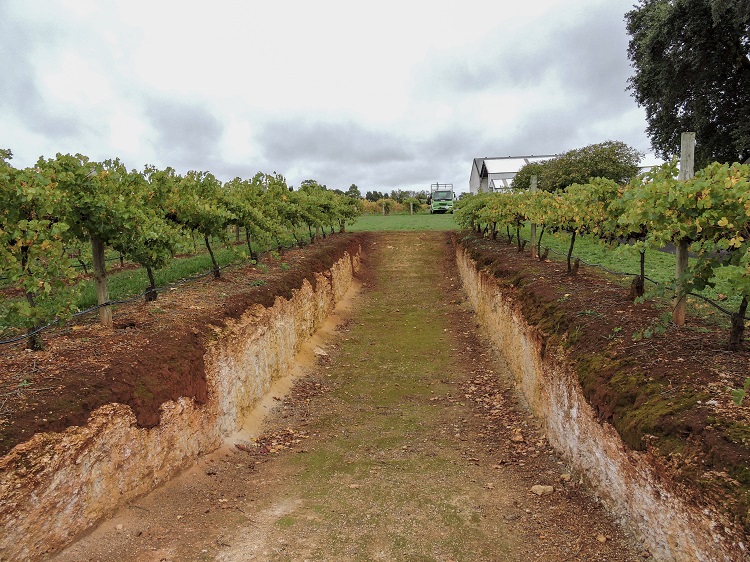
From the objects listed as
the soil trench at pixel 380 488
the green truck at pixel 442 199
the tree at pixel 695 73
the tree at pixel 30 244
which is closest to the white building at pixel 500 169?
the green truck at pixel 442 199

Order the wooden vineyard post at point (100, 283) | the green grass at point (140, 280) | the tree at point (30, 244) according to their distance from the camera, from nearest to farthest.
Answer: the tree at point (30, 244) < the wooden vineyard post at point (100, 283) < the green grass at point (140, 280)

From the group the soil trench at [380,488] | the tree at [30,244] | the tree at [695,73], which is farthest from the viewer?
the tree at [695,73]

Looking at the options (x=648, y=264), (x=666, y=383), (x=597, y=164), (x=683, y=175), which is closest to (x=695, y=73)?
(x=597, y=164)

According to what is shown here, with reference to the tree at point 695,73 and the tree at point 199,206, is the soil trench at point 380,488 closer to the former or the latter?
the tree at point 199,206

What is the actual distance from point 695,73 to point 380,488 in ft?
71.7

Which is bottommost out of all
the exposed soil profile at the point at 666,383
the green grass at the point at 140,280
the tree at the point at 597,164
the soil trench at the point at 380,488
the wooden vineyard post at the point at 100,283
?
the soil trench at the point at 380,488

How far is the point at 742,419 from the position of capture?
13.4 feet

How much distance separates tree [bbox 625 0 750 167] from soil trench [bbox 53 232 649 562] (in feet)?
51.7

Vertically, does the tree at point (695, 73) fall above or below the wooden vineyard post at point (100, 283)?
above

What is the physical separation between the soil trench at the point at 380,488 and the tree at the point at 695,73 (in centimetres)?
1575

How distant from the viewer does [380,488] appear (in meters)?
6.48

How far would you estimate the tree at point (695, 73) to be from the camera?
18516 millimetres

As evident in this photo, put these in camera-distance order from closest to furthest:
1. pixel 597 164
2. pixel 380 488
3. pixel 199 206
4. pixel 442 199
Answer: pixel 380 488 → pixel 199 206 → pixel 597 164 → pixel 442 199

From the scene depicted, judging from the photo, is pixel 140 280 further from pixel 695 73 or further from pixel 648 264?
pixel 695 73
